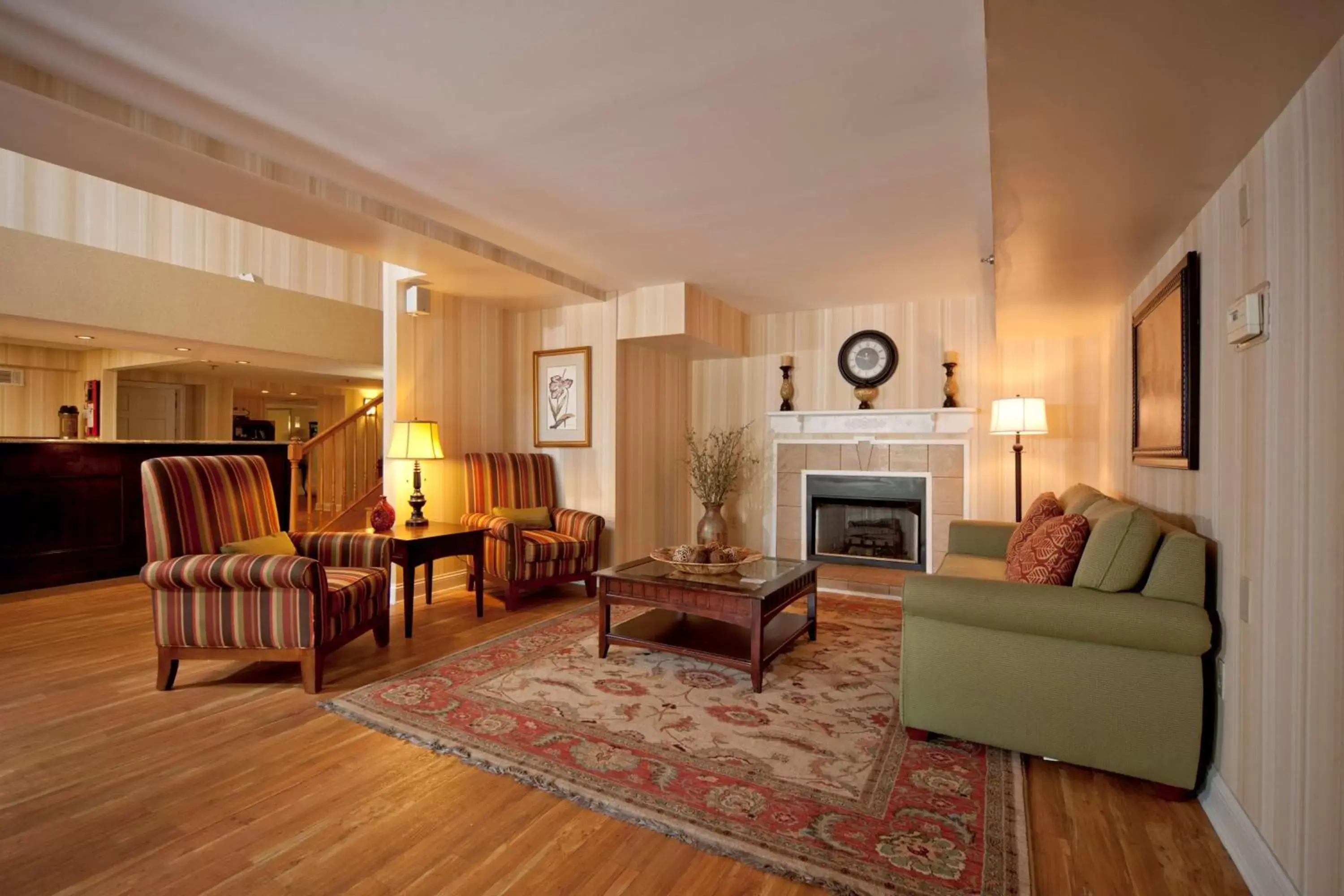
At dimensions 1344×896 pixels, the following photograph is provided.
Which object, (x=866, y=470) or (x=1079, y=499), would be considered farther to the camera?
(x=866, y=470)

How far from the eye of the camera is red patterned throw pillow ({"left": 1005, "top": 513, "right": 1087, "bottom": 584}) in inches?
92.5

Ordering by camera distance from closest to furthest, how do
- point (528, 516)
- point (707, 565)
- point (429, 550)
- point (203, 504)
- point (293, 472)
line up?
point (203, 504)
point (707, 565)
point (429, 550)
point (528, 516)
point (293, 472)

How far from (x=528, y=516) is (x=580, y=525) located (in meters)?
0.44

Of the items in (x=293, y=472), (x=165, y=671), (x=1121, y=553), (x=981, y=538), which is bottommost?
(x=165, y=671)

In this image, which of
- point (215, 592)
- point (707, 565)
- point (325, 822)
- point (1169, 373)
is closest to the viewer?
point (325, 822)

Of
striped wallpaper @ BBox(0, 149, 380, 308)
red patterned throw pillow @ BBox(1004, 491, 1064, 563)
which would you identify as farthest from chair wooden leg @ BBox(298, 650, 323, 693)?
striped wallpaper @ BBox(0, 149, 380, 308)

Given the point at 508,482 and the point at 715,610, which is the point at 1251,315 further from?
the point at 508,482

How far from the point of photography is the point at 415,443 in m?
4.43

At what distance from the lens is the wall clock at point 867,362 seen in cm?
552

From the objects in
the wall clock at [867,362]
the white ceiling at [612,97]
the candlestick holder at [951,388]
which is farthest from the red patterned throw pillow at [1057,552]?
the wall clock at [867,362]

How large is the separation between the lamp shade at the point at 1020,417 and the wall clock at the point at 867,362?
3.61ft

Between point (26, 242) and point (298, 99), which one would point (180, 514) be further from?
point (26, 242)

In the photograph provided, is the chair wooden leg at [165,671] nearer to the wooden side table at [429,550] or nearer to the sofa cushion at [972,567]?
the wooden side table at [429,550]

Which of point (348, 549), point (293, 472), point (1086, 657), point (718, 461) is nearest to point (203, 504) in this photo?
point (348, 549)
